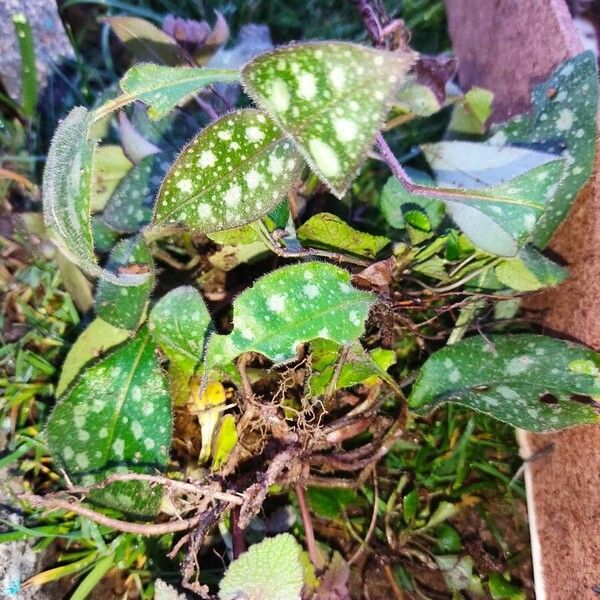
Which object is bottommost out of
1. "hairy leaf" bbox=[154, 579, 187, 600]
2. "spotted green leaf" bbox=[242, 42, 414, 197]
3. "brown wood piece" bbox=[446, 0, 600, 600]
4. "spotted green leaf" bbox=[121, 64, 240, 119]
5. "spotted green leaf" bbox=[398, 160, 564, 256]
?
"brown wood piece" bbox=[446, 0, 600, 600]

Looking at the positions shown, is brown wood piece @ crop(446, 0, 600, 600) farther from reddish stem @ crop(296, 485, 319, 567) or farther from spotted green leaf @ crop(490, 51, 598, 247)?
reddish stem @ crop(296, 485, 319, 567)

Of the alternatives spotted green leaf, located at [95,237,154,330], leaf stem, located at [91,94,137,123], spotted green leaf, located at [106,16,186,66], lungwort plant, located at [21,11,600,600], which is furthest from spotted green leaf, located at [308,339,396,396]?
spotted green leaf, located at [106,16,186,66]

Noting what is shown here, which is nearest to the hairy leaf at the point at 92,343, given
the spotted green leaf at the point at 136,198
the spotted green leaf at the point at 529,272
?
the spotted green leaf at the point at 136,198

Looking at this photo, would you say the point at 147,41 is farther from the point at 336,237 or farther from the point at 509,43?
the point at 509,43

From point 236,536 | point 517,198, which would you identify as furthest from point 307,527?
point 517,198

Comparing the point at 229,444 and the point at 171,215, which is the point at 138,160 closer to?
the point at 171,215

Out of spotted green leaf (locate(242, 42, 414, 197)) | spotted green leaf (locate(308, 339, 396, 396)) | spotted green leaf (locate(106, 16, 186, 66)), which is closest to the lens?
spotted green leaf (locate(242, 42, 414, 197))
